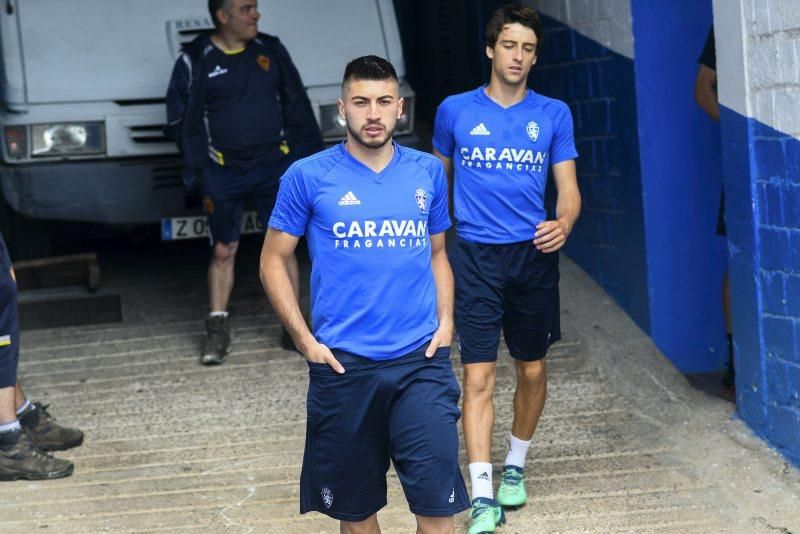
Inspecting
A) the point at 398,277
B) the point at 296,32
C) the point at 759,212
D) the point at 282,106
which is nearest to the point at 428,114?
the point at 296,32

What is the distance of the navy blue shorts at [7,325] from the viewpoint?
5.93 meters

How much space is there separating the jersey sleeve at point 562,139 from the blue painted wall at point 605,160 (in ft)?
6.27

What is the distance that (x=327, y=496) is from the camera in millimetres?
4129

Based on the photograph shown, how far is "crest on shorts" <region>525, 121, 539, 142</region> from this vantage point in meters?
5.16

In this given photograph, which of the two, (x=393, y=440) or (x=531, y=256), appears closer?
(x=393, y=440)

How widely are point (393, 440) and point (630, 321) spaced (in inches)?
143

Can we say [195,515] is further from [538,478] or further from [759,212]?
[759,212]

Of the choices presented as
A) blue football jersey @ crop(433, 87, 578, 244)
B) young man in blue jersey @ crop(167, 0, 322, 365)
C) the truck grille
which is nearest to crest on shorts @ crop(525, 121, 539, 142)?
blue football jersey @ crop(433, 87, 578, 244)

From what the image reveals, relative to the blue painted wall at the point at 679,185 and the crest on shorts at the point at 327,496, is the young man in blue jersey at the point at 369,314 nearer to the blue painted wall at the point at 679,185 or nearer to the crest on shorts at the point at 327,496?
the crest on shorts at the point at 327,496

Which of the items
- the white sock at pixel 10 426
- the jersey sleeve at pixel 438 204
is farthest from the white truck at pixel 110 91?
the jersey sleeve at pixel 438 204

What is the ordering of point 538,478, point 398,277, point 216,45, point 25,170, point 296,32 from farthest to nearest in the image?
point 296,32 < point 25,170 < point 216,45 < point 538,478 < point 398,277

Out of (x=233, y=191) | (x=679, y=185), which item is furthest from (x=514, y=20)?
(x=233, y=191)

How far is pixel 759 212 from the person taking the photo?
5.82 m

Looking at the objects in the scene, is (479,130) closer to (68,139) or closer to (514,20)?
(514,20)
